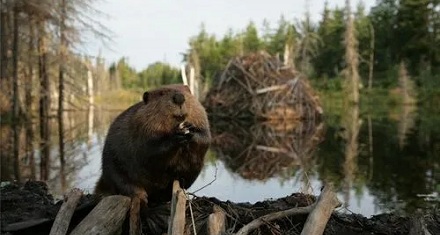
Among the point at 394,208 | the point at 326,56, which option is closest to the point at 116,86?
the point at 326,56

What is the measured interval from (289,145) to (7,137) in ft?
29.0

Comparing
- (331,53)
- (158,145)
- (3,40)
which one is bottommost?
(158,145)

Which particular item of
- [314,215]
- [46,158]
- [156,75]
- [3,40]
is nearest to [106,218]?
[314,215]

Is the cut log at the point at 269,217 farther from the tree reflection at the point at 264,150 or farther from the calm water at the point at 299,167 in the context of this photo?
Result: the tree reflection at the point at 264,150

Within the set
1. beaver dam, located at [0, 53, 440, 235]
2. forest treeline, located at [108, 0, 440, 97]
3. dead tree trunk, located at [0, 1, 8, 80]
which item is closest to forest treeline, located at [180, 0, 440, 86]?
forest treeline, located at [108, 0, 440, 97]

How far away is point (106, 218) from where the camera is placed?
13.0 ft

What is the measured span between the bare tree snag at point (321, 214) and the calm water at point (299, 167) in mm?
978

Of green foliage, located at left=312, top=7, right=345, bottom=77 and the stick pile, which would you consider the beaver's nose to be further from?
green foliage, located at left=312, top=7, right=345, bottom=77

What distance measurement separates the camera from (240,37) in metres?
65.1

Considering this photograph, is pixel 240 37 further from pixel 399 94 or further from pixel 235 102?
pixel 235 102

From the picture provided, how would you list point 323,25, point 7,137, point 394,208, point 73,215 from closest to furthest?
point 73,215
point 394,208
point 7,137
point 323,25

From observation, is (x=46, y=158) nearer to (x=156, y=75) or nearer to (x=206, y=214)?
(x=206, y=214)

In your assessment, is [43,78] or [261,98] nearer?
[261,98]

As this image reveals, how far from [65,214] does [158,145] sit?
0.85 m
